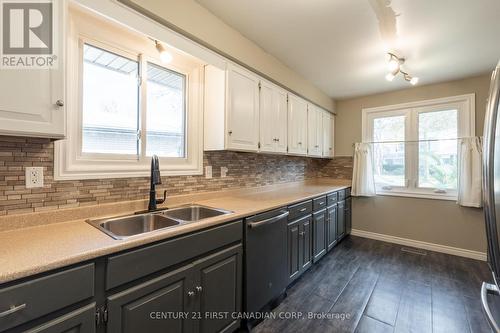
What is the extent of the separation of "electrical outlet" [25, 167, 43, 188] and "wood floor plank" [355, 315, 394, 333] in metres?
2.35

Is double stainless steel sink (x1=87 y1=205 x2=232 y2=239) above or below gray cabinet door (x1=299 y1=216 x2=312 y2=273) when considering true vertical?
above

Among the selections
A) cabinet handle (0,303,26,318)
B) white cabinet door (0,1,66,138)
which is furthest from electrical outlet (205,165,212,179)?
cabinet handle (0,303,26,318)

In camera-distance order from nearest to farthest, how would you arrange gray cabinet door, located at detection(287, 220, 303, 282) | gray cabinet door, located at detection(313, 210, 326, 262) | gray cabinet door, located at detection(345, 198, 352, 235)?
gray cabinet door, located at detection(287, 220, 303, 282), gray cabinet door, located at detection(313, 210, 326, 262), gray cabinet door, located at detection(345, 198, 352, 235)

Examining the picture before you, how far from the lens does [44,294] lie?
807mm

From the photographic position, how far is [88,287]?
916 millimetres

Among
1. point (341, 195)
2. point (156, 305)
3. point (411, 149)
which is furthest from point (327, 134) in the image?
point (156, 305)

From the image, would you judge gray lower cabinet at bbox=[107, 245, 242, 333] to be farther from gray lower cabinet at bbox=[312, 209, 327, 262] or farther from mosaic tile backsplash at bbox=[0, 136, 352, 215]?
gray lower cabinet at bbox=[312, 209, 327, 262]

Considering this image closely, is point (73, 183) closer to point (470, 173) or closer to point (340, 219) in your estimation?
point (340, 219)

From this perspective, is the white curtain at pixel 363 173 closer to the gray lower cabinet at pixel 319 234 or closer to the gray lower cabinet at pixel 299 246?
the gray lower cabinet at pixel 319 234

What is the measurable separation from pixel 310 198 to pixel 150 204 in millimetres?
1663

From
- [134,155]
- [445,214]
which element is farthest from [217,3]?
[445,214]

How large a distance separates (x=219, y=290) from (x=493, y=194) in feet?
4.75

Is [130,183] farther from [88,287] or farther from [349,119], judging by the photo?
[349,119]

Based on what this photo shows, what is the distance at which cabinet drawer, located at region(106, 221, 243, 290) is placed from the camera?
3.27 feet
